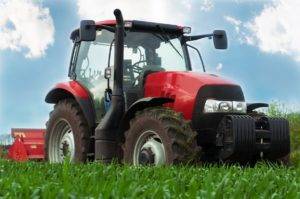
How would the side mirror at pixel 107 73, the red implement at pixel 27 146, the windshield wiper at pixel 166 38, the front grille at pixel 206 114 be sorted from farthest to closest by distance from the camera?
the red implement at pixel 27 146 → the windshield wiper at pixel 166 38 → the side mirror at pixel 107 73 → the front grille at pixel 206 114

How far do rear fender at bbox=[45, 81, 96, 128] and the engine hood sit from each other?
3.63ft

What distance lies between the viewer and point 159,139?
7984mm

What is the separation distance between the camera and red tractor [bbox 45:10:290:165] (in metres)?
7.64

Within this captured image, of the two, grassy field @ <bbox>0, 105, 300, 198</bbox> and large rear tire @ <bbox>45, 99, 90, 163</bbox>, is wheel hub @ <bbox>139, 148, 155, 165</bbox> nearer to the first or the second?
large rear tire @ <bbox>45, 99, 90, 163</bbox>

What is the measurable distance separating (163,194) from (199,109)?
444 centimetres

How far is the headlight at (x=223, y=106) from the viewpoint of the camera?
8023 mm

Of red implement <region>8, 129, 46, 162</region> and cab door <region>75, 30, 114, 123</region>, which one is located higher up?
cab door <region>75, 30, 114, 123</region>

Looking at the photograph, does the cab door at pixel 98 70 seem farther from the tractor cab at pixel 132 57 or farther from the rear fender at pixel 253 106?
the rear fender at pixel 253 106

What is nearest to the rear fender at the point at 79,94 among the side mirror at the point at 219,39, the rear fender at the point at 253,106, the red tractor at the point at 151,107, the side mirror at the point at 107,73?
the red tractor at the point at 151,107

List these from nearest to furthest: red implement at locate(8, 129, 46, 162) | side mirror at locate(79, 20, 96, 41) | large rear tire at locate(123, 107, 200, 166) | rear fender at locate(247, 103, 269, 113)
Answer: large rear tire at locate(123, 107, 200, 166) → side mirror at locate(79, 20, 96, 41) → rear fender at locate(247, 103, 269, 113) → red implement at locate(8, 129, 46, 162)

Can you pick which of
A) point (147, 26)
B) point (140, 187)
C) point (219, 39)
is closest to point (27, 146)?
point (147, 26)

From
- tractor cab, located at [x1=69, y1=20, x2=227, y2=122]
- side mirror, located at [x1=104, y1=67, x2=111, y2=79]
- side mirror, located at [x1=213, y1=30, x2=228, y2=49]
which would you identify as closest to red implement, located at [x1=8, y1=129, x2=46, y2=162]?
tractor cab, located at [x1=69, y1=20, x2=227, y2=122]

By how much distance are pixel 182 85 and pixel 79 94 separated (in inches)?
77.9

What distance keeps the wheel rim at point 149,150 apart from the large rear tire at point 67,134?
1.31 meters
